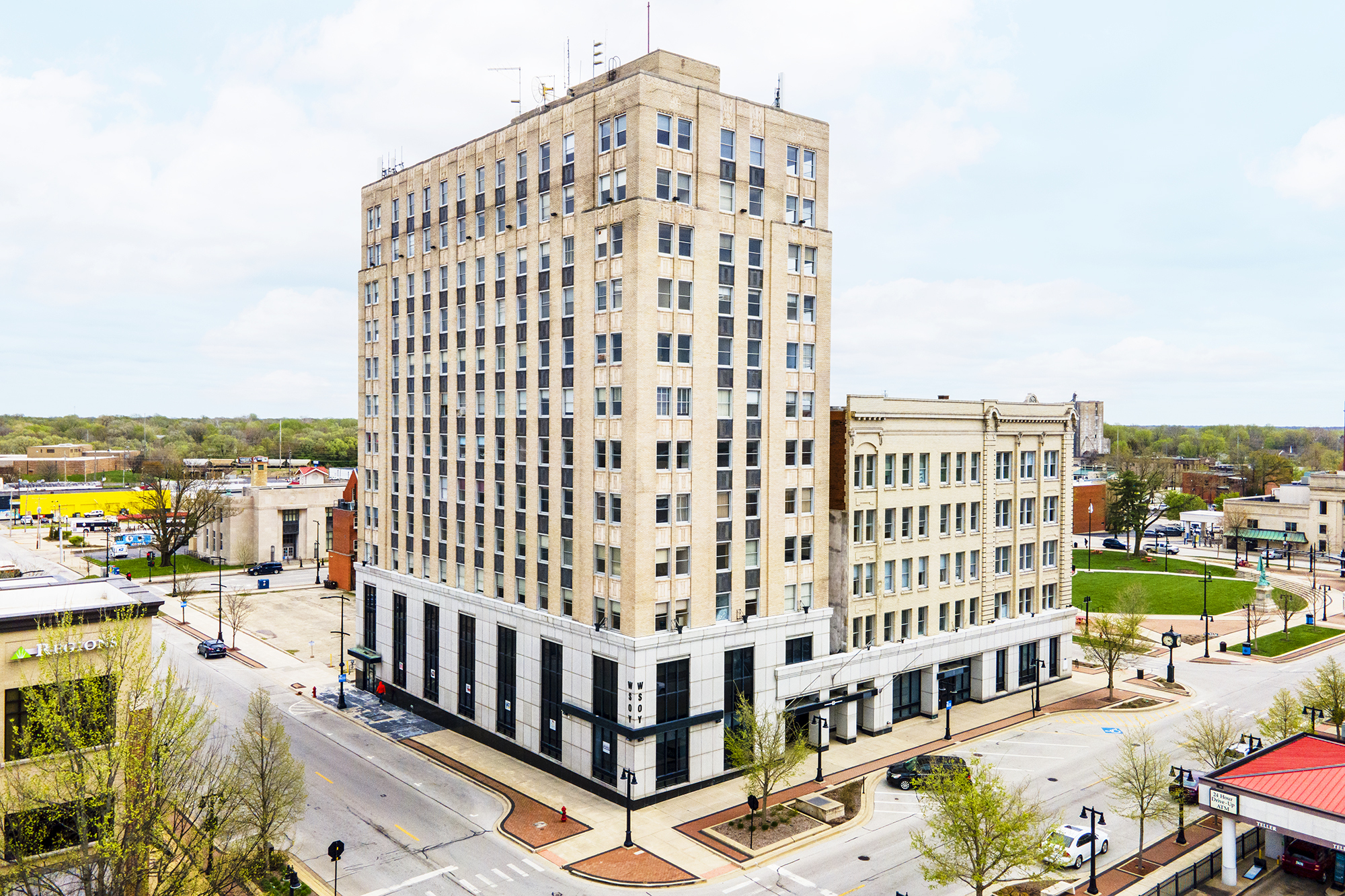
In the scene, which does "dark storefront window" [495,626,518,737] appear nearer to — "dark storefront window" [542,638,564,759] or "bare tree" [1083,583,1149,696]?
"dark storefront window" [542,638,564,759]

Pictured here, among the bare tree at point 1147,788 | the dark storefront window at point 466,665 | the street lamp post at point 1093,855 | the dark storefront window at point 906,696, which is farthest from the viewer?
the dark storefront window at point 906,696

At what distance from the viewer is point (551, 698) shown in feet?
155

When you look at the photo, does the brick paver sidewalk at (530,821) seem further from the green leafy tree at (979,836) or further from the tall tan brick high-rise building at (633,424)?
the green leafy tree at (979,836)

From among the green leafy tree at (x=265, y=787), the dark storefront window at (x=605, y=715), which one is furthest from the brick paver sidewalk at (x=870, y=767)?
the green leafy tree at (x=265, y=787)

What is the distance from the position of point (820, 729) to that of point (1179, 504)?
12485cm

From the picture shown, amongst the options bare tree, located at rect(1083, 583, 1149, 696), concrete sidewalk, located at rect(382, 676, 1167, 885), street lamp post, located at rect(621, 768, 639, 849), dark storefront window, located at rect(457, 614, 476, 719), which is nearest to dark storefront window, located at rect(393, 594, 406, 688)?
dark storefront window, located at rect(457, 614, 476, 719)

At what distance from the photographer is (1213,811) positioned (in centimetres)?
3488

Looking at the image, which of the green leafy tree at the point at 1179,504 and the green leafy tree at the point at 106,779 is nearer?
the green leafy tree at the point at 106,779

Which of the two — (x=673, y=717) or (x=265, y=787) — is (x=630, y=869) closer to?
(x=673, y=717)

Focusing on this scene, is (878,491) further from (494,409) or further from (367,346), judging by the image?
(367,346)

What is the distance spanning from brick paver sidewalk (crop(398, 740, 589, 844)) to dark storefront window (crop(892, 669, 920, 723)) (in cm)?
2297

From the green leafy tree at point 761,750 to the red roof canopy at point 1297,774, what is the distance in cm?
1727

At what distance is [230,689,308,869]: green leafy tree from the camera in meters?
32.7

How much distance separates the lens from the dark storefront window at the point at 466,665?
5312cm
